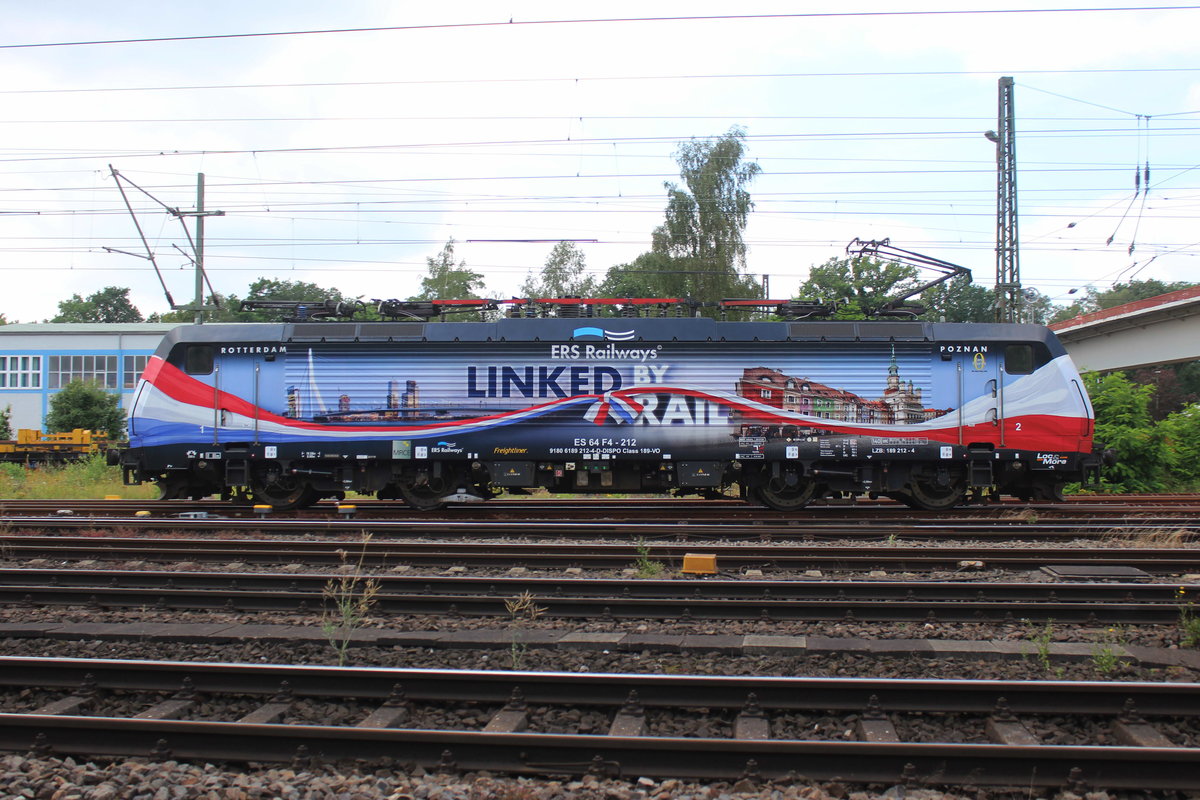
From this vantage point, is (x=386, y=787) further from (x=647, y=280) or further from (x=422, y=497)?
(x=647, y=280)

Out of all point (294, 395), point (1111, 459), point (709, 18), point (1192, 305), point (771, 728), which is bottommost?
point (771, 728)

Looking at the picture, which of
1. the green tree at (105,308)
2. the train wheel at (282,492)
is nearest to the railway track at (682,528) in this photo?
the train wheel at (282,492)

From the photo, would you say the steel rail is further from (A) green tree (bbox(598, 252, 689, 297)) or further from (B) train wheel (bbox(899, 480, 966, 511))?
(A) green tree (bbox(598, 252, 689, 297))

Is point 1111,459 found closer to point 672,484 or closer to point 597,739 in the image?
point 672,484

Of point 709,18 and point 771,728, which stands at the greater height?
point 709,18

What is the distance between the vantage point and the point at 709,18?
1217cm

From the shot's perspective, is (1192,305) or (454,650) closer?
(454,650)

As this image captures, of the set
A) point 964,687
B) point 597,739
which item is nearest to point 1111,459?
point 964,687

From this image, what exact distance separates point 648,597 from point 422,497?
26.5 ft

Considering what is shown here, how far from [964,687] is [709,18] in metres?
10.4

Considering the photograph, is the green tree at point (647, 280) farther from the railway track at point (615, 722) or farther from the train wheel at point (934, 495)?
the railway track at point (615, 722)

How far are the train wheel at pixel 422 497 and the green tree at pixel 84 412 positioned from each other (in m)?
24.8

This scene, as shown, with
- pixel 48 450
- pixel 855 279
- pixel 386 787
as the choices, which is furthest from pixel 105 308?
pixel 386 787

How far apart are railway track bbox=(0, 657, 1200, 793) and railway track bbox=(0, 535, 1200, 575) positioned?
3911mm
